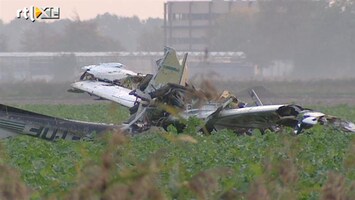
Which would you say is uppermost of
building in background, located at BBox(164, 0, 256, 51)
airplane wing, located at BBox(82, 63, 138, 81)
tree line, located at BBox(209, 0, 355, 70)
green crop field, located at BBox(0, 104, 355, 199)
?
green crop field, located at BBox(0, 104, 355, 199)

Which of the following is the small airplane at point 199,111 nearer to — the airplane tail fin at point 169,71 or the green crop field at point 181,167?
the airplane tail fin at point 169,71

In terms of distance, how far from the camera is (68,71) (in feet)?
280

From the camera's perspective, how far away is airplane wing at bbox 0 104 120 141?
17109 millimetres

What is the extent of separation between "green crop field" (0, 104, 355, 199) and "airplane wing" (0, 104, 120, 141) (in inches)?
9.0

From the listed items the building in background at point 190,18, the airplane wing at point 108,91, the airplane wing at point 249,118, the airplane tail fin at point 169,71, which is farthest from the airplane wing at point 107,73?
the building in background at point 190,18

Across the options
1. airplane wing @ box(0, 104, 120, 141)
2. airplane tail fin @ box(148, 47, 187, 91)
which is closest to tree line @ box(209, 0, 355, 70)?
airplane tail fin @ box(148, 47, 187, 91)

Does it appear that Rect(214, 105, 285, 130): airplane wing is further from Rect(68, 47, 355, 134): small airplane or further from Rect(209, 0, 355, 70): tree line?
A: Rect(209, 0, 355, 70): tree line

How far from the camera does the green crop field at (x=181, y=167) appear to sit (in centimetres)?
389

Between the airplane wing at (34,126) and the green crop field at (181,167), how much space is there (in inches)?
9.0

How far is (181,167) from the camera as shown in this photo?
8.23 meters

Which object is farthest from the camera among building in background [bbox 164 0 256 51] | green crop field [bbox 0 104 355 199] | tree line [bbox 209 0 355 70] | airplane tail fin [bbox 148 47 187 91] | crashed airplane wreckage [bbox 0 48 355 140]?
tree line [bbox 209 0 355 70]

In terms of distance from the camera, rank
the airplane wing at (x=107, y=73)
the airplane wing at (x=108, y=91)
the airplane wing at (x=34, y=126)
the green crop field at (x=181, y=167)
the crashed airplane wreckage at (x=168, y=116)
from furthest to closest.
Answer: the airplane wing at (x=107, y=73) < the airplane wing at (x=108, y=91) < the crashed airplane wreckage at (x=168, y=116) < the airplane wing at (x=34, y=126) < the green crop field at (x=181, y=167)

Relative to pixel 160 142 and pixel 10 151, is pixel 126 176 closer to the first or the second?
pixel 10 151

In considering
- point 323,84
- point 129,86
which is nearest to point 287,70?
point 323,84
